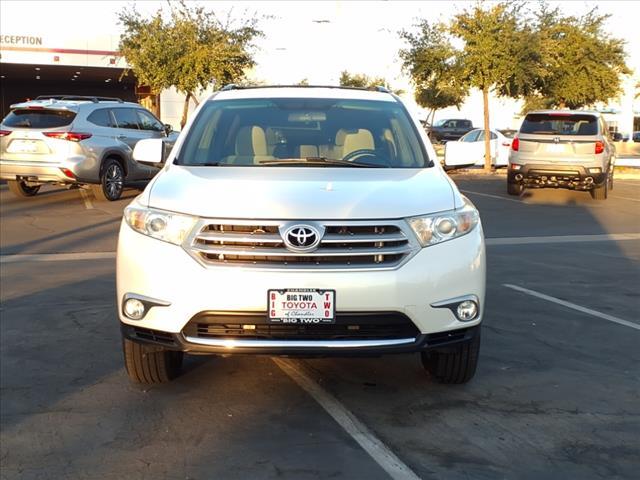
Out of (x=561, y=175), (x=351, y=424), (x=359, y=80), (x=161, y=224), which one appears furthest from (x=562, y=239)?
(x=359, y=80)

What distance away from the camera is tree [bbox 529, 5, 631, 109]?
2548 centimetres

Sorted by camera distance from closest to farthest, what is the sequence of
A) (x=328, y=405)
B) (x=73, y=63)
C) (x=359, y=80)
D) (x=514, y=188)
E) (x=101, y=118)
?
(x=328, y=405) < (x=101, y=118) < (x=514, y=188) < (x=73, y=63) < (x=359, y=80)

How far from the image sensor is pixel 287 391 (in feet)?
15.2

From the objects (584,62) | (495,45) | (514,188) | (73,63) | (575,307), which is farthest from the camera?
(73,63)

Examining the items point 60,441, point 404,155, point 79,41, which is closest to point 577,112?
point 404,155

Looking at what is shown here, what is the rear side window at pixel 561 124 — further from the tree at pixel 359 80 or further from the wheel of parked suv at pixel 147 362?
the tree at pixel 359 80

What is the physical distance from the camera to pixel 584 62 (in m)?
25.9

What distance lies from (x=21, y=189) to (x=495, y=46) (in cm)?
A: 1355

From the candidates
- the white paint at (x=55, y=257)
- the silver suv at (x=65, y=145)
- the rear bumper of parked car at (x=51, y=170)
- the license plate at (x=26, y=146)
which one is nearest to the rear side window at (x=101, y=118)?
the silver suv at (x=65, y=145)

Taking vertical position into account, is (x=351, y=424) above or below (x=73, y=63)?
below

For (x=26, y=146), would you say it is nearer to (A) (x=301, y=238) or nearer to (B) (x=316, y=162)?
(B) (x=316, y=162)

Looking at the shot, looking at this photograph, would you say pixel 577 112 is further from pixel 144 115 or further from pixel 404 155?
pixel 404 155

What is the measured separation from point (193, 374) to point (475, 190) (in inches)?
575

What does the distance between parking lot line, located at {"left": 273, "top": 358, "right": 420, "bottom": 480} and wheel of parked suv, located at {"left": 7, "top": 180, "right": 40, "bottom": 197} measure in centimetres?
1173
